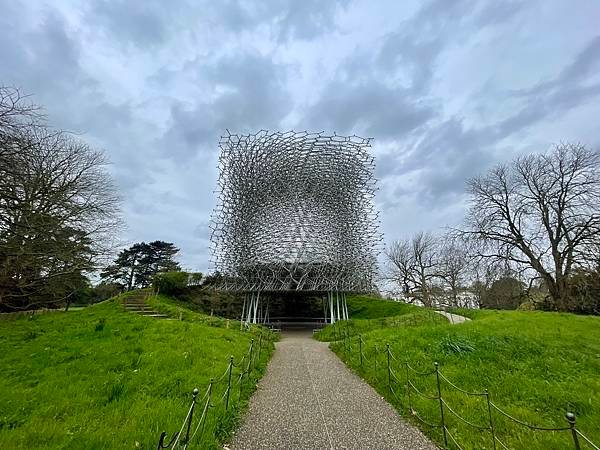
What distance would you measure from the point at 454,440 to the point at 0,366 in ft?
35.0

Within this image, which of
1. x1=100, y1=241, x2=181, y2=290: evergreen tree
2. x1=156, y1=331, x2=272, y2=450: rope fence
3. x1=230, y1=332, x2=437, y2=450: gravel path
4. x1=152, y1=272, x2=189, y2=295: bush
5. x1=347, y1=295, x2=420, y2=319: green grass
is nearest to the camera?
x1=156, y1=331, x2=272, y2=450: rope fence

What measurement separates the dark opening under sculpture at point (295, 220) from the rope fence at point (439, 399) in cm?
1120

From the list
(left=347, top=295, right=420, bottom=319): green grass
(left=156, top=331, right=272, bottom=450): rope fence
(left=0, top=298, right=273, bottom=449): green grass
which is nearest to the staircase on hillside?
(left=0, top=298, right=273, bottom=449): green grass

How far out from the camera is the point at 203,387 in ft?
20.2

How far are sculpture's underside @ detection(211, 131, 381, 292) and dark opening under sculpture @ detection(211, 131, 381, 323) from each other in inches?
3.0

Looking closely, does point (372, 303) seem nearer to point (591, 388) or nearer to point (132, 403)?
point (591, 388)

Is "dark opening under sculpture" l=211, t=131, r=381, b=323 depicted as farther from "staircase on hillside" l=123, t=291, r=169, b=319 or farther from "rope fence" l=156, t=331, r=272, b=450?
"rope fence" l=156, t=331, r=272, b=450

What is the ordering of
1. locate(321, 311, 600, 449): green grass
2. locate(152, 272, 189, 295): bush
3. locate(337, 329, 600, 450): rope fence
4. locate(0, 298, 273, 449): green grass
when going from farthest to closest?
locate(152, 272, 189, 295): bush, locate(321, 311, 600, 449): green grass, locate(0, 298, 273, 449): green grass, locate(337, 329, 600, 450): rope fence

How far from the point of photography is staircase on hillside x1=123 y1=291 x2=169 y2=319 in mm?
19656

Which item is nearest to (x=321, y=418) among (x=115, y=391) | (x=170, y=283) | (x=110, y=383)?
(x=115, y=391)

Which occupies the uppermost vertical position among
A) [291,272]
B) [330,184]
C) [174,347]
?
[330,184]

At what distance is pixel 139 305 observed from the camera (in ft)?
72.2

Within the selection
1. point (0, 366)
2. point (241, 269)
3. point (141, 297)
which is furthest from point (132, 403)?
point (141, 297)

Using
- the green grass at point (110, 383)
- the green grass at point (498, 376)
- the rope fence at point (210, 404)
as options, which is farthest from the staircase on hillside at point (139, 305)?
the rope fence at point (210, 404)
